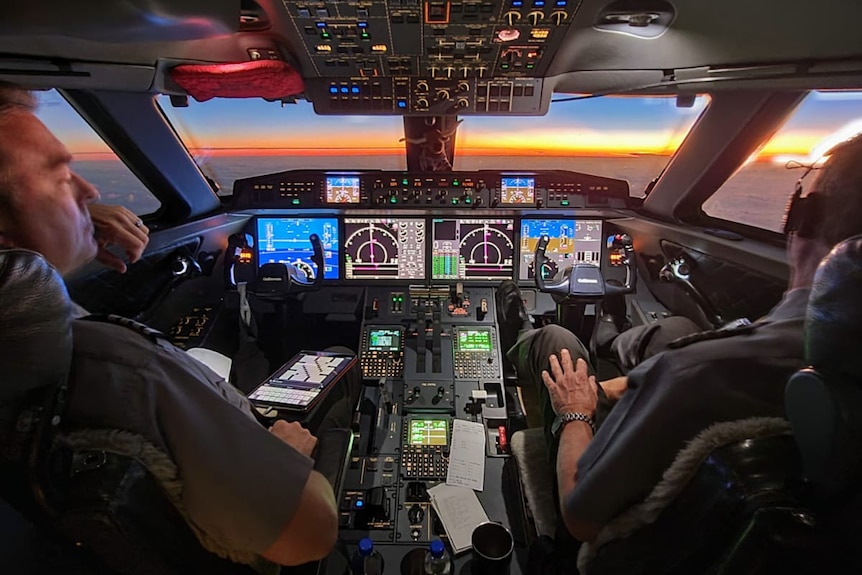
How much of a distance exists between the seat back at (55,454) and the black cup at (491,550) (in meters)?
0.93

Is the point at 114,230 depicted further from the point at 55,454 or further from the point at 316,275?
the point at 316,275

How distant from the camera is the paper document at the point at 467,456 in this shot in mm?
1991

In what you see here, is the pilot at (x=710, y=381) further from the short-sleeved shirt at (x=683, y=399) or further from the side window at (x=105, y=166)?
the side window at (x=105, y=166)

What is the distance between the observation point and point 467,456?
6.86 ft

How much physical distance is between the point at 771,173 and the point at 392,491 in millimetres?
2159

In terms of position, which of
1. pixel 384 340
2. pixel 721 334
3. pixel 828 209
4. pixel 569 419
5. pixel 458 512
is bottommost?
pixel 458 512

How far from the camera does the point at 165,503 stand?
0.91 m

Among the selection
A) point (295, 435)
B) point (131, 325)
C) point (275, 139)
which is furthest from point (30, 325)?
point (275, 139)

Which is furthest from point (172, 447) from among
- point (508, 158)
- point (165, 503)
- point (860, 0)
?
point (508, 158)

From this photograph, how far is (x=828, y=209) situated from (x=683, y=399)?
0.43m

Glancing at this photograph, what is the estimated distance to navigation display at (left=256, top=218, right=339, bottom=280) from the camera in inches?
116

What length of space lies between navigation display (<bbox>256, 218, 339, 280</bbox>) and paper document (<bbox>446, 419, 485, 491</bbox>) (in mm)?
1227

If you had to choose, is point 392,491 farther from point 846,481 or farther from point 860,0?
point 860,0

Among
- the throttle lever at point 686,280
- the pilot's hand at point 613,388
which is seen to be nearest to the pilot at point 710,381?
the pilot's hand at point 613,388
